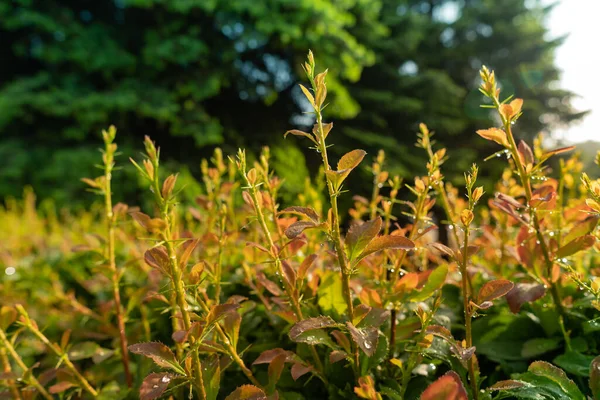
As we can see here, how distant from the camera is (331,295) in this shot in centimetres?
102

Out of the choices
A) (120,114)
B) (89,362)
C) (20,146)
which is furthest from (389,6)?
(89,362)

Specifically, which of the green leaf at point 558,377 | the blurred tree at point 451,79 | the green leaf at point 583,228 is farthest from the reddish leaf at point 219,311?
the blurred tree at point 451,79

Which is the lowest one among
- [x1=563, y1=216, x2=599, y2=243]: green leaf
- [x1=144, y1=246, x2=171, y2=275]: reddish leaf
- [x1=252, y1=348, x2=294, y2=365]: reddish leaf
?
[x1=252, y1=348, x2=294, y2=365]: reddish leaf

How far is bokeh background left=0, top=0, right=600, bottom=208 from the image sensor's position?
11.0 meters

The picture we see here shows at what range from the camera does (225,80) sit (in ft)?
41.2

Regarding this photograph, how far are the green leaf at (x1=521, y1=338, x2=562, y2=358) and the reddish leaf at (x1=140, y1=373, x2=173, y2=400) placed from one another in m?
0.68

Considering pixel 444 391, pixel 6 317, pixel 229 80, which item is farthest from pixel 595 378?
pixel 229 80

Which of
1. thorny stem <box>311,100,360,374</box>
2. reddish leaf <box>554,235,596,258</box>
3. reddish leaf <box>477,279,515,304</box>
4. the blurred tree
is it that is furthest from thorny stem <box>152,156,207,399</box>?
the blurred tree

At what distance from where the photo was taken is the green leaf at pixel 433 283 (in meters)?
0.89

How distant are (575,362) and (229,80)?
505 inches

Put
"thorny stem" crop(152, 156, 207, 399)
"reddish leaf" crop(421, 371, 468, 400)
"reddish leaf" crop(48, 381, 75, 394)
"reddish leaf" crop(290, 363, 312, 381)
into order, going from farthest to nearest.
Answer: "reddish leaf" crop(48, 381, 75, 394)
"reddish leaf" crop(290, 363, 312, 381)
"thorny stem" crop(152, 156, 207, 399)
"reddish leaf" crop(421, 371, 468, 400)

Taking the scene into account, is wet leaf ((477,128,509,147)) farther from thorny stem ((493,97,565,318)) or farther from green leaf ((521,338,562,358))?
green leaf ((521,338,562,358))

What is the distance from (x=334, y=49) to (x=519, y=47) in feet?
28.5

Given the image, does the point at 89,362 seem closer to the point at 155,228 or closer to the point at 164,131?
the point at 155,228
